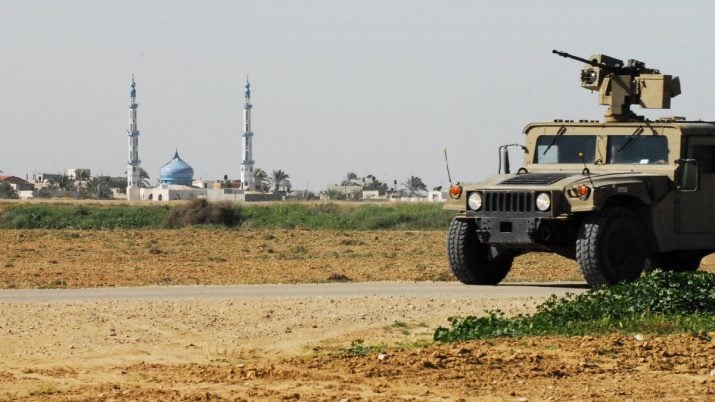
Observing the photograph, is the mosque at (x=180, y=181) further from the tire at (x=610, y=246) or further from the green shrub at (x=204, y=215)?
the tire at (x=610, y=246)

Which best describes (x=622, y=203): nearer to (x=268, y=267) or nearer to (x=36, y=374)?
(x=36, y=374)

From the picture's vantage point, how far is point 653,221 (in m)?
19.6

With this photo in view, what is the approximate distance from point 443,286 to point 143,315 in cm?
565

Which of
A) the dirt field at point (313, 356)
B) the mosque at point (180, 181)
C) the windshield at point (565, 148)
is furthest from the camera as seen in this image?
the mosque at point (180, 181)

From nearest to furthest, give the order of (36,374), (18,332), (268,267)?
1. (36,374)
2. (18,332)
3. (268,267)

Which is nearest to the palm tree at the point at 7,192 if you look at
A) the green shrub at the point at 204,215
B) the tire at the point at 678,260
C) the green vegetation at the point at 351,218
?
the green vegetation at the point at 351,218

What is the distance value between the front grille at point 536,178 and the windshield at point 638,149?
1.12 metres

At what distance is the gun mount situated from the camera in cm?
2158

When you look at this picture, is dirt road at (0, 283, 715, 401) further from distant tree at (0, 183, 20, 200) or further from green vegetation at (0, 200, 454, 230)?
distant tree at (0, 183, 20, 200)

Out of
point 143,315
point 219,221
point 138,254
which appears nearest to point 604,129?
point 143,315

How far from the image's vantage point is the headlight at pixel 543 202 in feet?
61.1

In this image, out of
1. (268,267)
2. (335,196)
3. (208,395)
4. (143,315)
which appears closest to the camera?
(208,395)

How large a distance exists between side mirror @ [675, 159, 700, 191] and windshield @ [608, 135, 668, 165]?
36 cm

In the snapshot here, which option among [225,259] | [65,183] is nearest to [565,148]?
[225,259]
